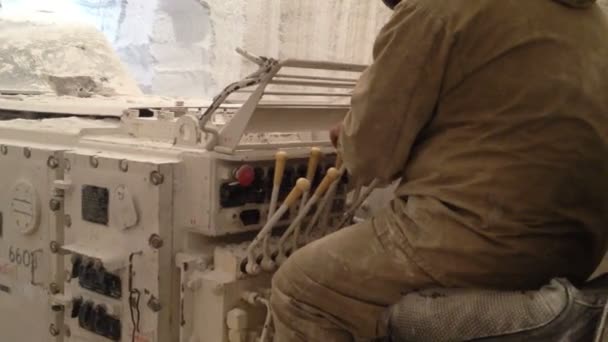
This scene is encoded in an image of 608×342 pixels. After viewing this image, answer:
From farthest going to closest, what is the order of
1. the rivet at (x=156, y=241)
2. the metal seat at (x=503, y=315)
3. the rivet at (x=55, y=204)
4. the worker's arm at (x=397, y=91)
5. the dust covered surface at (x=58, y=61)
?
1. the dust covered surface at (x=58, y=61)
2. the rivet at (x=55, y=204)
3. the rivet at (x=156, y=241)
4. the worker's arm at (x=397, y=91)
5. the metal seat at (x=503, y=315)

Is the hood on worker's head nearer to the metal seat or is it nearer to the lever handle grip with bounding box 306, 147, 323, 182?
the metal seat

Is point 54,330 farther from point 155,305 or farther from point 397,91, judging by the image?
point 397,91

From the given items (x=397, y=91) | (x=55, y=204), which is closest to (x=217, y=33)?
(x=55, y=204)

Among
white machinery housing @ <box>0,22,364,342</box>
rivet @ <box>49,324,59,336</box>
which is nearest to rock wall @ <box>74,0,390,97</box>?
white machinery housing @ <box>0,22,364,342</box>

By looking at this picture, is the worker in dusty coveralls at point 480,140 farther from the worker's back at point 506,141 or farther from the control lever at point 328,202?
the control lever at point 328,202

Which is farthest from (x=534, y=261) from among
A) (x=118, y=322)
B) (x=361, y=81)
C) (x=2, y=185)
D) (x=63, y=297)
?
(x=2, y=185)

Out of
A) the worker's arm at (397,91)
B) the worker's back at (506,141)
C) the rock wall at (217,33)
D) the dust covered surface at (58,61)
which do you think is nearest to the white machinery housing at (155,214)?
the worker's arm at (397,91)

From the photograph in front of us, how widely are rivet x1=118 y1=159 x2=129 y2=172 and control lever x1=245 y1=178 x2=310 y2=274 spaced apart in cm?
44

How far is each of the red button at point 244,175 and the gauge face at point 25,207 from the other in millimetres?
833

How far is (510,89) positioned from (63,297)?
1.55 m

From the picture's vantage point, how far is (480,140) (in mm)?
1317

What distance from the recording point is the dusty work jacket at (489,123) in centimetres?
130

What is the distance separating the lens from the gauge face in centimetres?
229

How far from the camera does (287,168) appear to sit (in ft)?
6.55
